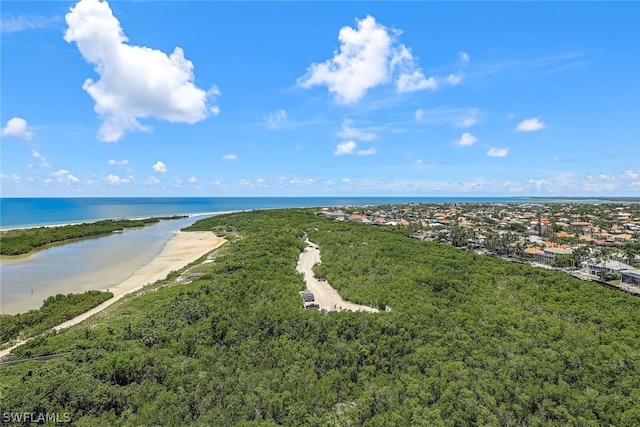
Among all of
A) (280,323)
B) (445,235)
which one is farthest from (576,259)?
(280,323)

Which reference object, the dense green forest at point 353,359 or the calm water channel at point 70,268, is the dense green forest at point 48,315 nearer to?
the calm water channel at point 70,268

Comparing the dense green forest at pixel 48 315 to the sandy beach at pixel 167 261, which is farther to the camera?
the sandy beach at pixel 167 261

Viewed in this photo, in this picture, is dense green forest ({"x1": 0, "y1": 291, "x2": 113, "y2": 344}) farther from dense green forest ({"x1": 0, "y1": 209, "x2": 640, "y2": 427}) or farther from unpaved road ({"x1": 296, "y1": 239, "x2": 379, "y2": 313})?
unpaved road ({"x1": 296, "y1": 239, "x2": 379, "y2": 313})

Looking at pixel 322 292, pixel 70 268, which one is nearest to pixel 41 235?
pixel 70 268

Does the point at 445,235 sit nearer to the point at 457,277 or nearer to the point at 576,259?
the point at 576,259

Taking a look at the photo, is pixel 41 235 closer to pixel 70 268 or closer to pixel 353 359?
pixel 70 268

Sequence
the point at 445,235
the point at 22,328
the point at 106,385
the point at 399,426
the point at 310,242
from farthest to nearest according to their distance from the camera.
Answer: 1. the point at 445,235
2. the point at 310,242
3. the point at 22,328
4. the point at 106,385
5. the point at 399,426

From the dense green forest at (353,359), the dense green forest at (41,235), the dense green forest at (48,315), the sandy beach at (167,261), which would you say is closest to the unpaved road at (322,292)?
the dense green forest at (353,359)
